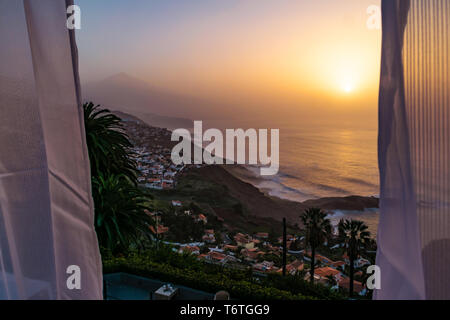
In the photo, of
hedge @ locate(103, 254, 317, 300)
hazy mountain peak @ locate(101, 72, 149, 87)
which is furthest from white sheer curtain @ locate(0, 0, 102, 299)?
hazy mountain peak @ locate(101, 72, 149, 87)

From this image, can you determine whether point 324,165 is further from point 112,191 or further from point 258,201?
point 112,191

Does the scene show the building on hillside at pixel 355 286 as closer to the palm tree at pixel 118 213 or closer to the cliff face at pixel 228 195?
the cliff face at pixel 228 195

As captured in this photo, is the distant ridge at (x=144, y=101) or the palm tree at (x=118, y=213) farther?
the distant ridge at (x=144, y=101)

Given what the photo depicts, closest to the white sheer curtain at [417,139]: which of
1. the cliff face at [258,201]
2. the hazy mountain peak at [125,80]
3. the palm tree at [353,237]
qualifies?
the palm tree at [353,237]

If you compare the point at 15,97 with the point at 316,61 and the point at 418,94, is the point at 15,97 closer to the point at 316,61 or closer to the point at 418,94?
the point at 418,94

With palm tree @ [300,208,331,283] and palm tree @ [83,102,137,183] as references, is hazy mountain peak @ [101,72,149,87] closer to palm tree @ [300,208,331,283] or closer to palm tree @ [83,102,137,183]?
palm tree @ [83,102,137,183]

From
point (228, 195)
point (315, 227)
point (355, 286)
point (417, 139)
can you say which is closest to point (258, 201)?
point (228, 195)
